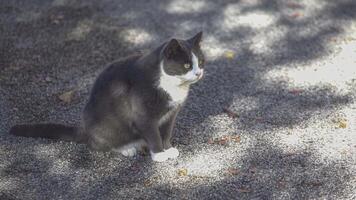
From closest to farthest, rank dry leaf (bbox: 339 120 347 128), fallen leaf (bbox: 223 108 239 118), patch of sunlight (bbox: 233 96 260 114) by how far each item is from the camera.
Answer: dry leaf (bbox: 339 120 347 128) < fallen leaf (bbox: 223 108 239 118) < patch of sunlight (bbox: 233 96 260 114)

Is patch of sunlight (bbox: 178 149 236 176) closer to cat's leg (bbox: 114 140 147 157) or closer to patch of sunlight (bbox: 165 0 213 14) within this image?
cat's leg (bbox: 114 140 147 157)

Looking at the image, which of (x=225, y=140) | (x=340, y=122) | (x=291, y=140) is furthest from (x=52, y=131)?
(x=340, y=122)

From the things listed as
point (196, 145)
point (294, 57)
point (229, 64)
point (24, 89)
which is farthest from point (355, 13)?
point (24, 89)

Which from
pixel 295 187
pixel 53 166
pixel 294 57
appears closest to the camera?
pixel 295 187

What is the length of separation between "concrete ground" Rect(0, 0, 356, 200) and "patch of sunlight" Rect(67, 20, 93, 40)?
0.07 ft

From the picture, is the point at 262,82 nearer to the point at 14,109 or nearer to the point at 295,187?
the point at 295,187

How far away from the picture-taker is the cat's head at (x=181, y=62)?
4.12 m

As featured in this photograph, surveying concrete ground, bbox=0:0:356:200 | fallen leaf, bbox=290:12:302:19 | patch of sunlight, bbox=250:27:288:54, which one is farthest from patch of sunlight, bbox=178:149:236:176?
fallen leaf, bbox=290:12:302:19

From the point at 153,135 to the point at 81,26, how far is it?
8.95 feet

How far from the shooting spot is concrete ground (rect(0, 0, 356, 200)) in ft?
14.0

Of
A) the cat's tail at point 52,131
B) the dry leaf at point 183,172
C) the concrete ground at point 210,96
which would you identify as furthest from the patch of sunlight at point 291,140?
the cat's tail at point 52,131

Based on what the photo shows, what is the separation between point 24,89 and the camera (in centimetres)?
557

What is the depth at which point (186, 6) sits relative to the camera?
711cm

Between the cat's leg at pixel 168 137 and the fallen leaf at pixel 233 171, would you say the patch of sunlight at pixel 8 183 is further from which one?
the fallen leaf at pixel 233 171
